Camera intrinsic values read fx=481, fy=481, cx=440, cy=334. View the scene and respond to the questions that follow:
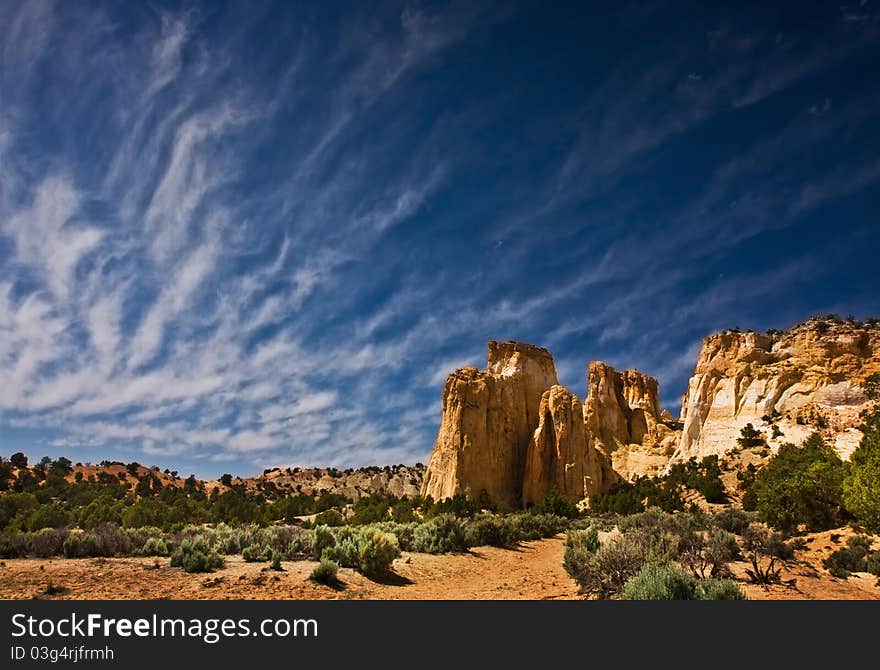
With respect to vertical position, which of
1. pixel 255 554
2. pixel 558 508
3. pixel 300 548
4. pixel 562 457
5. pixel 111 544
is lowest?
pixel 558 508

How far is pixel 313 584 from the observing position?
476 inches

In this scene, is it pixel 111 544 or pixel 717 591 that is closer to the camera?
pixel 717 591

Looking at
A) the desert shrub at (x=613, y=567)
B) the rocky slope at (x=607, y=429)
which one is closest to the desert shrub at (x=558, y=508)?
the rocky slope at (x=607, y=429)

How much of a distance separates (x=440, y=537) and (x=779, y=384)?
50.2 meters

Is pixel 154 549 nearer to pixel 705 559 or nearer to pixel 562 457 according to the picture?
pixel 705 559

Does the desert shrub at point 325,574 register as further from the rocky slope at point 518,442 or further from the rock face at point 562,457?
the rock face at point 562,457

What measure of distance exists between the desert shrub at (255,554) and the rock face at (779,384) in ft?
155

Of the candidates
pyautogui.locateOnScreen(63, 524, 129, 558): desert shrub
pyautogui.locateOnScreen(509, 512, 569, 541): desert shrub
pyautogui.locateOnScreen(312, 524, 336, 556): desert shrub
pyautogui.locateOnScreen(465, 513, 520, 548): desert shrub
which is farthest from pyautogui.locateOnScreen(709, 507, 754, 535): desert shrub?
pyautogui.locateOnScreen(63, 524, 129, 558): desert shrub

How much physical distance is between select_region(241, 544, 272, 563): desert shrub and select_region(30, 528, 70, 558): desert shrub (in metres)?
5.27

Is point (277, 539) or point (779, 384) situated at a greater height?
point (779, 384)

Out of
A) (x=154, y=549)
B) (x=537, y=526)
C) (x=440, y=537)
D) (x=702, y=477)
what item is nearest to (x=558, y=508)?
(x=537, y=526)
